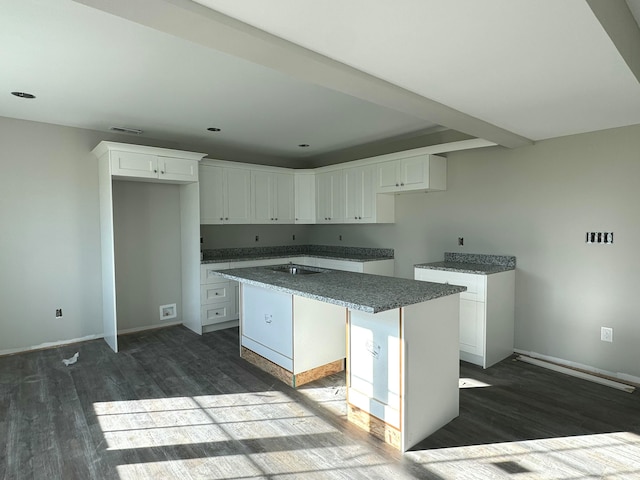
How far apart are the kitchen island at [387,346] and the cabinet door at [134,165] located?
1938 millimetres

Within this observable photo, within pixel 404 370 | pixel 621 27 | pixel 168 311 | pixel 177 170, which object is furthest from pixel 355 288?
pixel 168 311

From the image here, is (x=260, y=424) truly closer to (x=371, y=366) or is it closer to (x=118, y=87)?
(x=371, y=366)

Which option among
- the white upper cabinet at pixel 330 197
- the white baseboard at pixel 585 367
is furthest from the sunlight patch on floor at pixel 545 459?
the white upper cabinet at pixel 330 197

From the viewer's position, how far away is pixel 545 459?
2.12m

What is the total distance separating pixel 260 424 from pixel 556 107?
3002 millimetres

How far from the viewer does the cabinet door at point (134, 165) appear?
3934mm

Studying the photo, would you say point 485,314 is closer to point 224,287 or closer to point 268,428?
point 268,428

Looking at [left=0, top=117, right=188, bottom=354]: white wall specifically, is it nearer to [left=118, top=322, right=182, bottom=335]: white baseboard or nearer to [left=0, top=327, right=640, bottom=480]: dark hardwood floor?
[left=118, top=322, right=182, bottom=335]: white baseboard

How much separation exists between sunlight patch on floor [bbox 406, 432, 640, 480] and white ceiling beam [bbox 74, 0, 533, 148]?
2.14 meters

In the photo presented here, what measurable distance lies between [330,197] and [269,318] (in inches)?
102

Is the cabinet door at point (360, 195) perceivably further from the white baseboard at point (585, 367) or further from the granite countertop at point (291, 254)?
the white baseboard at point (585, 367)

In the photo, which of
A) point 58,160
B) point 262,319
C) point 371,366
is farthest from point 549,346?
point 58,160

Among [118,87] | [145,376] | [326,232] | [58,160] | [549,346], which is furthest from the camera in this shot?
[326,232]

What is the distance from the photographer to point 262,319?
3475mm
